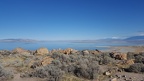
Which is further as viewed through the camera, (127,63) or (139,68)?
(127,63)

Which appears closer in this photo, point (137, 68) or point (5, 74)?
point (5, 74)

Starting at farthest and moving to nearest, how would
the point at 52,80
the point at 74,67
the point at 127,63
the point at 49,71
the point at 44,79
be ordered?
the point at 127,63 < the point at 74,67 < the point at 49,71 < the point at 44,79 < the point at 52,80

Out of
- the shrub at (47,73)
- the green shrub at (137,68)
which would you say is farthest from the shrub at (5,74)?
the green shrub at (137,68)

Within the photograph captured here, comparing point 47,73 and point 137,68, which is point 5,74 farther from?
point 137,68

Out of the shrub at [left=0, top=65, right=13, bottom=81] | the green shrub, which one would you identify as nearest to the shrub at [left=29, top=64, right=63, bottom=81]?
the shrub at [left=0, top=65, right=13, bottom=81]

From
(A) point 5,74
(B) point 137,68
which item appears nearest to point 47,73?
(A) point 5,74

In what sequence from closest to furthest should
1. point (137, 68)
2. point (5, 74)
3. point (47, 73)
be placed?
point (5, 74) < point (47, 73) < point (137, 68)

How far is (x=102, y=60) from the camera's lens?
17.5 metres

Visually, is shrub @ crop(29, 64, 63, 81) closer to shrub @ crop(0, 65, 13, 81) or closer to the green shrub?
shrub @ crop(0, 65, 13, 81)

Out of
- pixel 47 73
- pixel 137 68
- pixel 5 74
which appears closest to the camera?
pixel 5 74

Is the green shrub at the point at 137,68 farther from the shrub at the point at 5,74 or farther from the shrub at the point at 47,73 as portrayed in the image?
the shrub at the point at 5,74

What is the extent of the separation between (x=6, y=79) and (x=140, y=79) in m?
8.29

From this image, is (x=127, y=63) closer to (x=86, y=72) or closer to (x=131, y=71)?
(x=131, y=71)

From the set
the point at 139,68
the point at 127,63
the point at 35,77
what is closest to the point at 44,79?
the point at 35,77
